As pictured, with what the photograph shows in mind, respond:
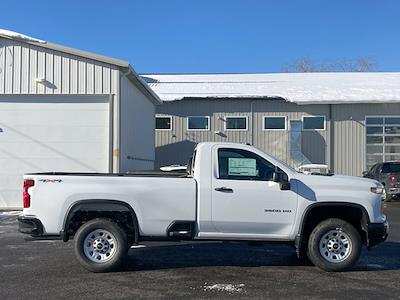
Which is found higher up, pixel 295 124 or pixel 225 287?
pixel 295 124

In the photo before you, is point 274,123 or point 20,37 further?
point 274,123

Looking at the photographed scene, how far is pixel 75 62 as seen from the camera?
16375 mm

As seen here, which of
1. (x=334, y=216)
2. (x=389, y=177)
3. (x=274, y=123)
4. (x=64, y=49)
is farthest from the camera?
(x=274, y=123)

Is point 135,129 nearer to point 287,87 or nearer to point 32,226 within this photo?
point 32,226

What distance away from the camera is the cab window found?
26.4 feet

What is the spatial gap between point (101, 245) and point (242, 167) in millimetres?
2401

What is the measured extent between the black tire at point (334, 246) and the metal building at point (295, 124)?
1979 centimetres

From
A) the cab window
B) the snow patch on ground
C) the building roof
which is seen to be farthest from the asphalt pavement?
the building roof

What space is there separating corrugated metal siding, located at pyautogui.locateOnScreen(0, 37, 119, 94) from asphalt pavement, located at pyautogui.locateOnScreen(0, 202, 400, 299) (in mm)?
7269

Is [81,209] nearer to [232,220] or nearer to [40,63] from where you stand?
[232,220]

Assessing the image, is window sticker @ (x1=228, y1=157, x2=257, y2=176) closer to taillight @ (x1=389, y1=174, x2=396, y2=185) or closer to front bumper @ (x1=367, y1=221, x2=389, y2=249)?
front bumper @ (x1=367, y1=221, x2=389, y2=249)

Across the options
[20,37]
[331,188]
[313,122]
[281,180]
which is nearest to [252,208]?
[281,180]

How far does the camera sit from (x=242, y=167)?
8141 mm

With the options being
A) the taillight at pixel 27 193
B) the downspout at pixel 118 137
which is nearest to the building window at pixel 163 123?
the downspout at pixel 118 137
